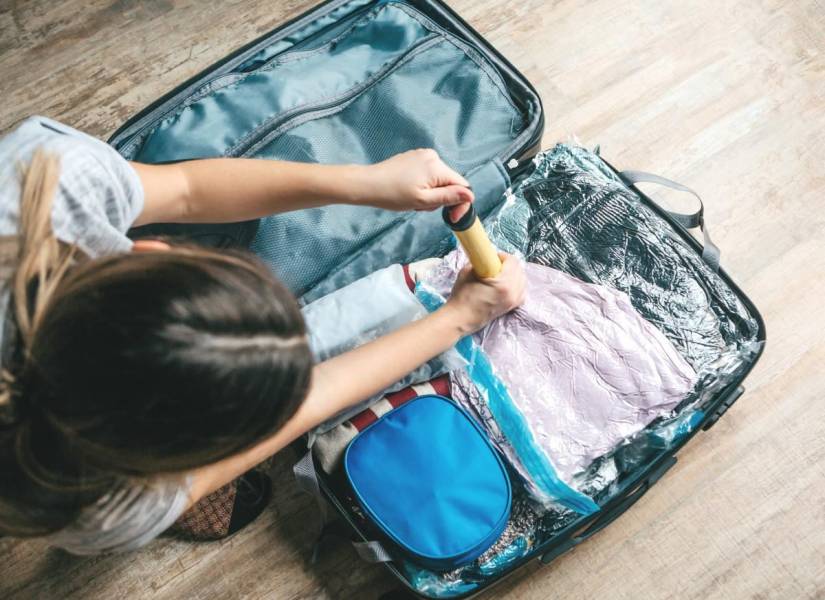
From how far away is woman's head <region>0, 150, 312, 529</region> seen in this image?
1.53 ft

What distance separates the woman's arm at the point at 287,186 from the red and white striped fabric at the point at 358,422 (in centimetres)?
22

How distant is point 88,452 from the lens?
504mm

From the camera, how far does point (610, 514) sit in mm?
850

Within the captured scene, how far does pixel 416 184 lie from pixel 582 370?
283mm

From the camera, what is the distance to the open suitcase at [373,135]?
2.76 feet

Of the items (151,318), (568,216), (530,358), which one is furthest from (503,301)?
(151,318)

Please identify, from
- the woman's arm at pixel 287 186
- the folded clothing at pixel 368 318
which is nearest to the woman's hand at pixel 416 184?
the woman's arm at pixel 287 186

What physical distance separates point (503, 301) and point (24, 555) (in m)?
0.74

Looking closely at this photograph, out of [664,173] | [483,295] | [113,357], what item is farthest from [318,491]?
[664,173]

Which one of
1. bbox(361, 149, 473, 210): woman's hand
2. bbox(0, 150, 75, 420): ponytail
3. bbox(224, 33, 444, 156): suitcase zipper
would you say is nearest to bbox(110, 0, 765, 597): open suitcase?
bbox(224, 33, 444, 156): suitcase zipper

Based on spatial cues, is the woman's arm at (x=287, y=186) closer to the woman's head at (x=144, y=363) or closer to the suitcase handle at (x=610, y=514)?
the woman's head at (x=144, y=363)

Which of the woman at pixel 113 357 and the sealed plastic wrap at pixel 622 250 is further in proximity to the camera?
the sealed plastic wrap at pixel 622 250

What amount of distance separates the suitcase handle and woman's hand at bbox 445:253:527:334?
0.92 feet

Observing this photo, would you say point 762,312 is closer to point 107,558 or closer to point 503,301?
point 503,301
